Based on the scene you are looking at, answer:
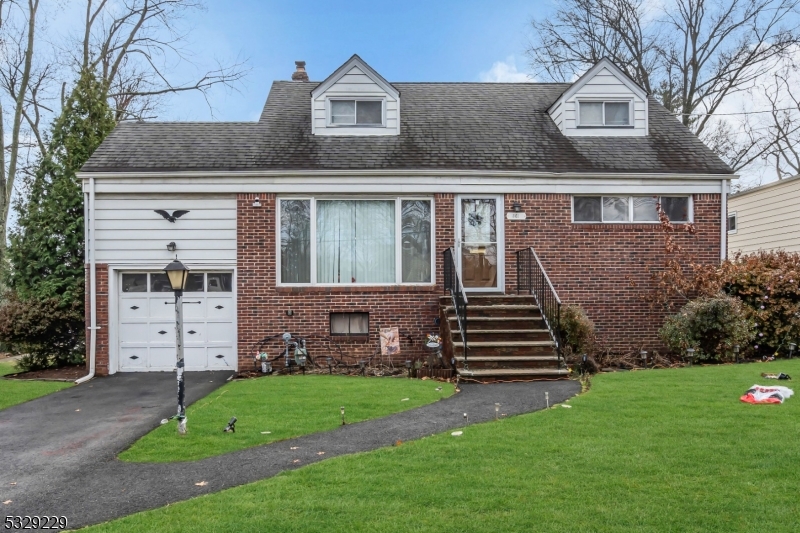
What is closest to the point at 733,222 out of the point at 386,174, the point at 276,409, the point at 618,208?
the point at 618,208

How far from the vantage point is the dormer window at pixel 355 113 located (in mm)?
12961

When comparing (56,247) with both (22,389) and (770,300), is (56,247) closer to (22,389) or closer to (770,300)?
(22,389)

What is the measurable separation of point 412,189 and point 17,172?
19.1m

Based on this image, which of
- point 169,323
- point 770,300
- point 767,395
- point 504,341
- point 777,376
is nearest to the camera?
point 767,395

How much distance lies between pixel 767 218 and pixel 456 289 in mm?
10838

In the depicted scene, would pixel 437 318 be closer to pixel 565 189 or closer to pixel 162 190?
pixel 565 189

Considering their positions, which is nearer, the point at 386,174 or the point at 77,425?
the point at 77,425

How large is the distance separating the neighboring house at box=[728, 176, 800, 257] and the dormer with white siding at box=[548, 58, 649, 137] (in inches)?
187

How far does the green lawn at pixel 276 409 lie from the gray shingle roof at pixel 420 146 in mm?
4499

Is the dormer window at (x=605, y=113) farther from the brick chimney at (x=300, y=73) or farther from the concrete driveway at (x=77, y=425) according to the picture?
the concrete driveway at (x=77, y=425)

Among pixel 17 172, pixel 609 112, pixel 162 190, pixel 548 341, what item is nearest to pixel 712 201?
pixel 609 112

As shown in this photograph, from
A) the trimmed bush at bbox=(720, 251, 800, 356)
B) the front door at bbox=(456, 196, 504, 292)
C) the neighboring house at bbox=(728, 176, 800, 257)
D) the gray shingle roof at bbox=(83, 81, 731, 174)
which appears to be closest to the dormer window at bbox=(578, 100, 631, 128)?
the gray shingle roof at bbox=(83, 81, 731, 174)

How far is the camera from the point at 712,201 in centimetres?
1210

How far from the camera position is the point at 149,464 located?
5.27 m
